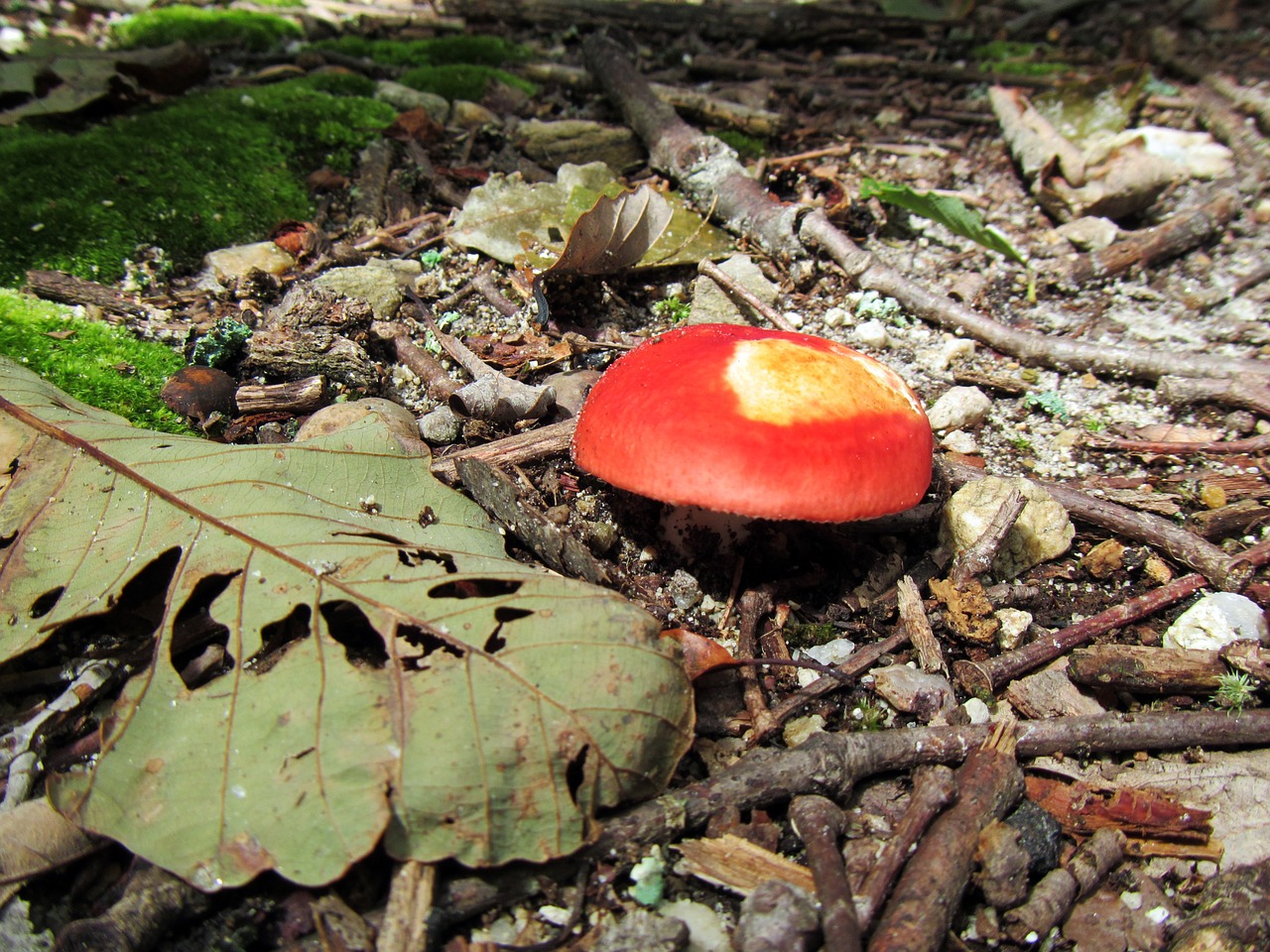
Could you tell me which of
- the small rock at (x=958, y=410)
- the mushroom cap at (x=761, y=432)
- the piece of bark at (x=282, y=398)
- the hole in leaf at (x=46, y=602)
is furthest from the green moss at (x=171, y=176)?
the small rock at (x=958, y=410)

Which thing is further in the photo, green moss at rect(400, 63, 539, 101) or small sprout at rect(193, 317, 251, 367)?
green moss at rect(400, 63, 539, 101)

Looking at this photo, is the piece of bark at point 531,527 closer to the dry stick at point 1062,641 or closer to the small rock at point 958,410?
the dry stick at point 1062,641

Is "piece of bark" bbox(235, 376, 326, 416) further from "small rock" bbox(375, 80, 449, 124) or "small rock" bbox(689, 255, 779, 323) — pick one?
"small rock" bbox(375, 80, 449, 124)

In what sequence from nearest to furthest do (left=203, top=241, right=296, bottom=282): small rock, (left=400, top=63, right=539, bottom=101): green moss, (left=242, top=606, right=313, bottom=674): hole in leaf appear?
(left=242, top=606, right=313, bottom=674): hole in leaf
(left=203, top=241, right=296, bottom=282): small rock
(left=400, top=63, right=539, bottom=101): green moss

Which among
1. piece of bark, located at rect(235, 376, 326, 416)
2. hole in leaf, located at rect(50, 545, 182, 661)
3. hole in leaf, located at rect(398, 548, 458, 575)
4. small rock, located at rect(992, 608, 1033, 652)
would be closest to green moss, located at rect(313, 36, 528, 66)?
piece of bark, located at rect(235, 376, 326, 416)

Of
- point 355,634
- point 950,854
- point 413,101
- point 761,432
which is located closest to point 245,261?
point 413,101

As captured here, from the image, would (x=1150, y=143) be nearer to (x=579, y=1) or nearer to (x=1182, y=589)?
(x=1182, y=589)

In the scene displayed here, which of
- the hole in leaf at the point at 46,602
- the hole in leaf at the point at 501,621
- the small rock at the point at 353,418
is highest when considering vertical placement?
the small rock at the point at 353,418
